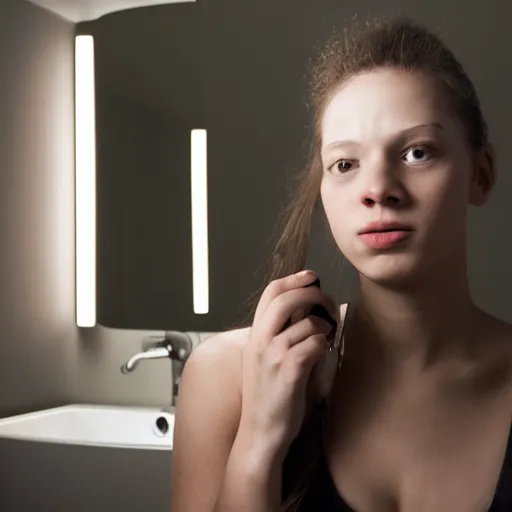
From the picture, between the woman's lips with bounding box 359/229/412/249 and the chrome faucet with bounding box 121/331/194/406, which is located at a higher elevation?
the woman's lips with bounding box 359/229/412/249

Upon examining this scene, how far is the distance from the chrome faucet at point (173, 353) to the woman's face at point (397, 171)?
0.56 meters

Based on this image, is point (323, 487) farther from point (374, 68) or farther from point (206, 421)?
point (374, 68)

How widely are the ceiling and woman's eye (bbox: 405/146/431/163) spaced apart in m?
0.75

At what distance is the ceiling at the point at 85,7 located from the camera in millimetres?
1302

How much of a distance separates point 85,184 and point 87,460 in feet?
1.55

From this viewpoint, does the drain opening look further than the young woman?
Yes

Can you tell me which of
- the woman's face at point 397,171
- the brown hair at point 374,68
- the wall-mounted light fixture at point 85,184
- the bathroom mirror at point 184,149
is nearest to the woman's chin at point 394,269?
the woman's face at point 397,171

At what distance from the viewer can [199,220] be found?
3.83 ft

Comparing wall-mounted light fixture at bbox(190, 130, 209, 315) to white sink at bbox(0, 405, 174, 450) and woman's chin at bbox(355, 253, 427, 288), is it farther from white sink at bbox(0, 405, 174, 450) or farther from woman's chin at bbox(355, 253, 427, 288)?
woman's chin at bbox(355, 253, 427, 288)

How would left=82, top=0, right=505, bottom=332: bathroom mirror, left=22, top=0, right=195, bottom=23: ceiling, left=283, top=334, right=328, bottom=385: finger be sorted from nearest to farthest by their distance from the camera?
left=283, top=334, right=328, bottom=385: finger → left=82, top=0, right=505, bottom=332: bathroom mirror → left=22, top=0, right=195, bottom=23: ceiling

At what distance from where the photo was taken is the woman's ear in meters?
0.71

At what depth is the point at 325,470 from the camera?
2.25 ft

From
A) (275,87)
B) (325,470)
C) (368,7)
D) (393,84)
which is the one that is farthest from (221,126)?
(325,470)

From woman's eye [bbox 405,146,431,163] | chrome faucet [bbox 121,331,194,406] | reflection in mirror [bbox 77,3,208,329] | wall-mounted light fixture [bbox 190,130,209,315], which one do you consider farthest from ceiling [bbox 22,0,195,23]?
woman's eye [bbox 405,146,431,163]
